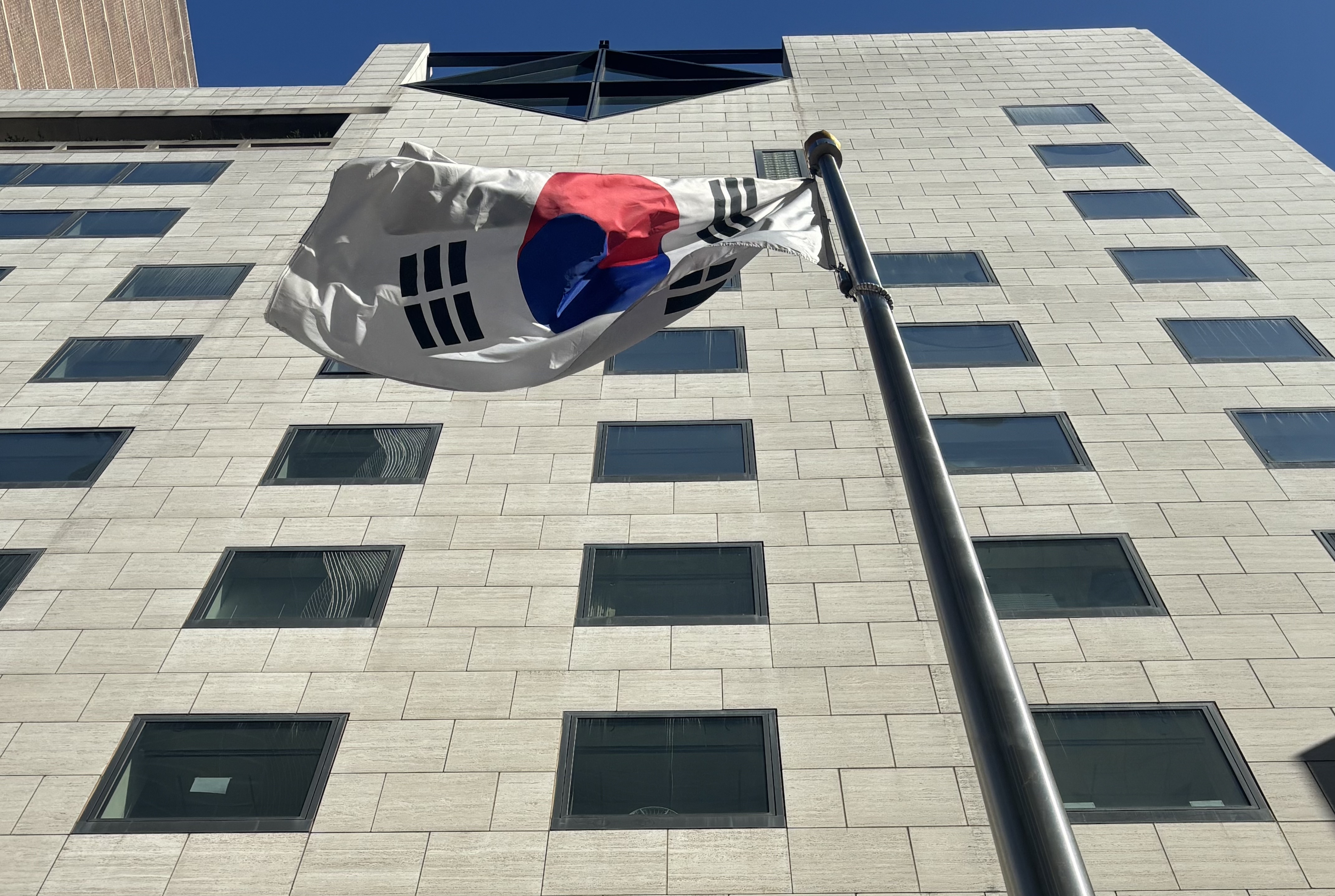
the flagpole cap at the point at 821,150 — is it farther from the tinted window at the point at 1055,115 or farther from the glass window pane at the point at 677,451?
the tinted window at the point at 1055,115

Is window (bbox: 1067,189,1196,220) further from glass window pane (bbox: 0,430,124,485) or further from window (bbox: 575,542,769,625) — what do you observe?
glass window pane (bbox: 0,430,124,485)

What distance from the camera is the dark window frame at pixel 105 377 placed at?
19766 mm

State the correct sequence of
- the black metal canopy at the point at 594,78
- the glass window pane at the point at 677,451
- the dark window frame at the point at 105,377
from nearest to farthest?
the glass window pane at the point at 677,451 → the dark window frame at the point at 105,377 → the black metal canopy at the point at 594,78

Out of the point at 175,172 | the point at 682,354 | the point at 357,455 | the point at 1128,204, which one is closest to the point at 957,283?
the point at 1128,204

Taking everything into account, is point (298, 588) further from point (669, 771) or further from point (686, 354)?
point (686, 354)

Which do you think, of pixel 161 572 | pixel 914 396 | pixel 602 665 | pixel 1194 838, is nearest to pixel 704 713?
pixel 602 665

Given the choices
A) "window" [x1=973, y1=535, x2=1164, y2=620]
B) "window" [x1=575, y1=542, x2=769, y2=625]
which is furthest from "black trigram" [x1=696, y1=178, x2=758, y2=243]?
"window" [x1=973, y1=535, x2=1164, y2=620]

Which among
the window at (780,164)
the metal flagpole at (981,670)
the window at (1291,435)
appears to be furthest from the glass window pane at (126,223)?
the window at (1291,435)

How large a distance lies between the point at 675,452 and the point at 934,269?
8.05 meters

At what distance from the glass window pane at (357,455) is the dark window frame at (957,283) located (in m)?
9.85

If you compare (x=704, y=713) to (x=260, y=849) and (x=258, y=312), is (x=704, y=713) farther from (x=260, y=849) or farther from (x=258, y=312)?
(x=258, y=312)

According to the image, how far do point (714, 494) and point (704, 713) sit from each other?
4262mm

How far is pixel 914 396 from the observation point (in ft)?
23.2

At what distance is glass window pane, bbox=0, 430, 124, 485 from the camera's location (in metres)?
17.5
